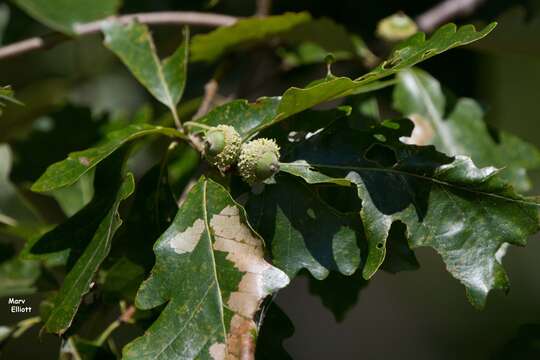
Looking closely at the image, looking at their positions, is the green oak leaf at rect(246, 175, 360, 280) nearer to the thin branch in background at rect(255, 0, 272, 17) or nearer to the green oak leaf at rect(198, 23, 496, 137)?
the green oak leaf at rect(198, 23, 496, 137)

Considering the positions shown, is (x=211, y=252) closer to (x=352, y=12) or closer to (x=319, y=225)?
(x=319, y=225)

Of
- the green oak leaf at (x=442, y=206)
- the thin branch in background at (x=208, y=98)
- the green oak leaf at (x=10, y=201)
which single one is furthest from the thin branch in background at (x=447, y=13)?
the green oak leaf at (x=10, y=201)

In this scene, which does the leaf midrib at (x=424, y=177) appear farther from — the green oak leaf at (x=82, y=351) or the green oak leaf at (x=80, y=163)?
the green oak leaf at (x=82, y=351)

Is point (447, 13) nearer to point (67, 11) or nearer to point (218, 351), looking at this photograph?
point (67, 11)

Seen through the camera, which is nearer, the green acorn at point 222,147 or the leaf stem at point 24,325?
the green acorn at point 222,147

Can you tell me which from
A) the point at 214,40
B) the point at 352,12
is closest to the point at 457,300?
the point at 352,12
